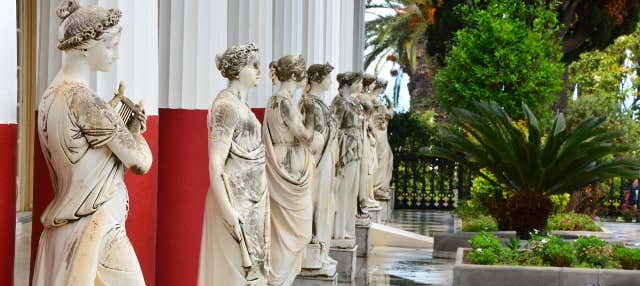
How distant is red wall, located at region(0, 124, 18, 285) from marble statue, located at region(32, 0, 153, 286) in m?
0.15

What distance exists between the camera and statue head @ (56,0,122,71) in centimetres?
475

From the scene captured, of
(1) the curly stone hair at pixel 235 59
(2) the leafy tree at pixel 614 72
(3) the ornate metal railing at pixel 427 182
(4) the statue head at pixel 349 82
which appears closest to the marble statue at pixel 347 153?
(4) the statue head at pixel 349 82

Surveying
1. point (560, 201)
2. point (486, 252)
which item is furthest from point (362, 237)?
point (560, 201)

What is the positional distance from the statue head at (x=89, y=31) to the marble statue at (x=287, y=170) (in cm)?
457

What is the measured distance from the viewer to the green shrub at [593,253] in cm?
1151

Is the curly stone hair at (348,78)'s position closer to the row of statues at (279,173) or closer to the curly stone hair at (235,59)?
the row of statues at (279,173)

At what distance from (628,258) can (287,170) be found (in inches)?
155

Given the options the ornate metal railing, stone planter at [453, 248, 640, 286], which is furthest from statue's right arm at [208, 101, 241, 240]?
the ornate metal railing

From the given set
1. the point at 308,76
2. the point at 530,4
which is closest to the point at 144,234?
the point at 308,76

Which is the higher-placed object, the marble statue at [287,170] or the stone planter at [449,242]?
the marble statue at [287,170]

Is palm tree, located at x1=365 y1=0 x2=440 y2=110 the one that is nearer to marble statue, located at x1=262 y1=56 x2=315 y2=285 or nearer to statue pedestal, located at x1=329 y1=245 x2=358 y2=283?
statue pedestal, located at x1=329 y1=245 x2=358 y2=283

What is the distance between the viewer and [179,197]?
797cm

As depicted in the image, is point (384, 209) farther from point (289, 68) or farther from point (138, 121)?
point (138, 121)

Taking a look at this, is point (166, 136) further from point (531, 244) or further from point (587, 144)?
point (587, 144)
